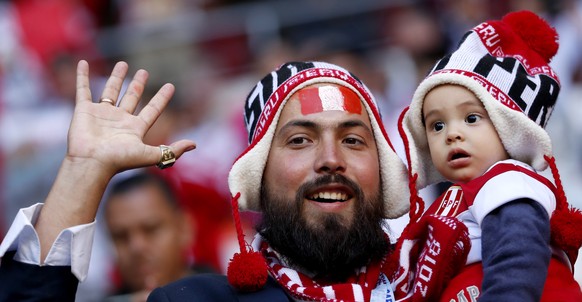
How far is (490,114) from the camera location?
3660mm

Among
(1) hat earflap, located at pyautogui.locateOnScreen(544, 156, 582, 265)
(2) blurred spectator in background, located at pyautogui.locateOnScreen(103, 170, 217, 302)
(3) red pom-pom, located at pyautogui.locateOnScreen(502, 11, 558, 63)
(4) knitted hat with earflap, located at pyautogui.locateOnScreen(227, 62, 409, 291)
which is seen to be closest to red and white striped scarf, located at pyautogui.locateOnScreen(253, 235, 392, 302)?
(4) knitted hat with earflap, located at pyautogui.locateOnScreen(227, 62, 409, 291)

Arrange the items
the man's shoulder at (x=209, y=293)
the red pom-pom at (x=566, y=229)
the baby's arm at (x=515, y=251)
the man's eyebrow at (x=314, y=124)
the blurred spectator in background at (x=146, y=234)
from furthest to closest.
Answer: the blurred spectator in background at (x=146, y=234), the man's eyebrow at (x=314, y=124), the man's shoulder at (x=209, y=293), the red pom-pom at (x=566, y=229), the baby's arm at (x=515, y=251)

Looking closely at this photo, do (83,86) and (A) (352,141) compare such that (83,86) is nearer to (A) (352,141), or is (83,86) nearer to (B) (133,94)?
(B) (133,94)

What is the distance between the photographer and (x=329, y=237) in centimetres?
391

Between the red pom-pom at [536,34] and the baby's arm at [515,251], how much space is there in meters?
0.74

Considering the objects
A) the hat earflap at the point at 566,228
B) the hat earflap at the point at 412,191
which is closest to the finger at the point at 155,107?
the hat earflap at the point at 412,191

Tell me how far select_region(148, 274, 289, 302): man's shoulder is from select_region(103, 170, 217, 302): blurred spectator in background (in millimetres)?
1776

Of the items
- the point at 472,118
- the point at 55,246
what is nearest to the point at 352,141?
the point at 472,118

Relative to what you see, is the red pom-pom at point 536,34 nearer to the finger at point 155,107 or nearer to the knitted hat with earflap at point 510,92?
the knitted hat with earflap at point 510,92

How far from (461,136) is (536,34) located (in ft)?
1.73

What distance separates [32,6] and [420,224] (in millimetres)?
6051

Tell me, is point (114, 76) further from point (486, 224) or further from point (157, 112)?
point (486, 224)

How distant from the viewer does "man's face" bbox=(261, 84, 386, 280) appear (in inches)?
155

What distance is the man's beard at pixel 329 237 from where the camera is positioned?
391cm
